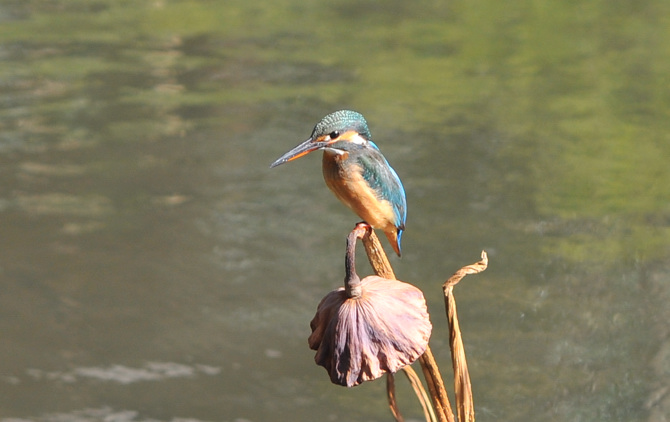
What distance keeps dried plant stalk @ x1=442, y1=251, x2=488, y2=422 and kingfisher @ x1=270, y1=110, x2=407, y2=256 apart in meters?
0.11

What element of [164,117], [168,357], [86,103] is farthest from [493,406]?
[86,103]

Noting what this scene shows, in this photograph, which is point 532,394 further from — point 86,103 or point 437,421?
point 86,103

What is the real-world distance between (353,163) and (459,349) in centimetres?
19

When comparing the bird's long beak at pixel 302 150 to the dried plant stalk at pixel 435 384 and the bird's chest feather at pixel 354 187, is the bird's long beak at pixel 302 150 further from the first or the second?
the dried plant stalk at pixel 435 384

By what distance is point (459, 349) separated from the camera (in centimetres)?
75

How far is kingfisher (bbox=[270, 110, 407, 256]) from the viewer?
2.56 feet

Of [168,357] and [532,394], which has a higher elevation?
[168,357]

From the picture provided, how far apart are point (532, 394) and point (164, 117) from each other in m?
2.75

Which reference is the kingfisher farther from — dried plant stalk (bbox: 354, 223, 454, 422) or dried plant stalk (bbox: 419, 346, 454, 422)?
dried plant stalk (bbox: 419, 346, 454, 422)

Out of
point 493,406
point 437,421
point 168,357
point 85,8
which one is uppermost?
point 85,8

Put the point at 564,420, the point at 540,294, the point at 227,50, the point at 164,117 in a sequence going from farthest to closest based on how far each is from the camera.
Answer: the point at 227,50 → the point at 164,117 → the point at 540,294 → the point at 564,420

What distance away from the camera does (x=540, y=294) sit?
10.4 feet

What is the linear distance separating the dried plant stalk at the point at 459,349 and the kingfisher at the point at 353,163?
108mm

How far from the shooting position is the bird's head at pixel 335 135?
2.54 feet
